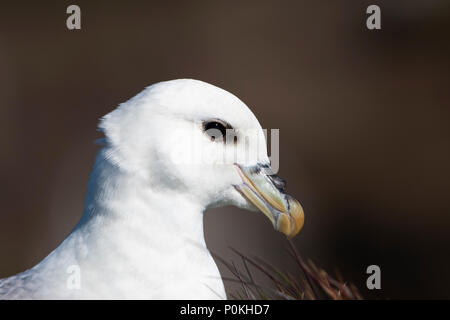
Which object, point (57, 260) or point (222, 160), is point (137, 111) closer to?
point (222, 160)

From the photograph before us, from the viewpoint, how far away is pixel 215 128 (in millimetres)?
2250

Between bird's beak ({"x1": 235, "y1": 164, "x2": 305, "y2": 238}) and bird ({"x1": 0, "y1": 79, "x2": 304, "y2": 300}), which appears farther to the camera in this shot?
bird's beak ({"x1": 235, "y1": 164, "x2": 305, "y2": 238})

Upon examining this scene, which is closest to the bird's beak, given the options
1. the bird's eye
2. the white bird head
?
the white bird head

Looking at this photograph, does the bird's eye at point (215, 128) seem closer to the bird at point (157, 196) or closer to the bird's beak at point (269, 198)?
the bird at point (157, 196)

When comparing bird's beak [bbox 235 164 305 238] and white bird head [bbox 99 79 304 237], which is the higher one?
white bird head [bbox 99 79 304 237]

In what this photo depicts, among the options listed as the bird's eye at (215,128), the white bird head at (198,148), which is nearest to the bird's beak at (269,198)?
the white bird head at (198,148)

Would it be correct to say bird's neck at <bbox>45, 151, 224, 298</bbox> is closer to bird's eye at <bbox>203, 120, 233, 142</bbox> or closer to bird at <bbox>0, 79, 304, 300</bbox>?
bird at <bbox>0, 79, 304, 300</bbox>

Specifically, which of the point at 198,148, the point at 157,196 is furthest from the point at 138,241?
the point at 198,148

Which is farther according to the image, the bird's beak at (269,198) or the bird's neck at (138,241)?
the bird's beak at (269,198)

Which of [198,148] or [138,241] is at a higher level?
[198,148]

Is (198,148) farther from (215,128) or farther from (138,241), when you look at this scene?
(138,241)

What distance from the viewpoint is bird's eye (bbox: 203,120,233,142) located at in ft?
7.36

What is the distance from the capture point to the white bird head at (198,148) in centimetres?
215

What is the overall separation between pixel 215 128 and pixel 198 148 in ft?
0.32
